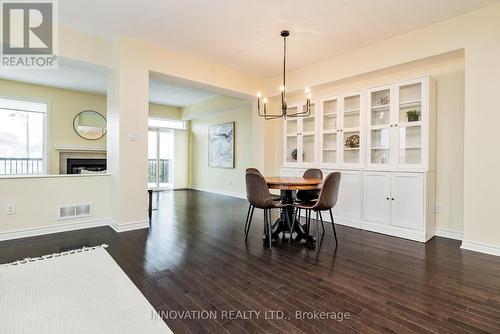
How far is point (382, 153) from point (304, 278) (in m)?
2.50

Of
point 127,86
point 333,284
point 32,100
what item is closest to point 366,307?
point 333,284

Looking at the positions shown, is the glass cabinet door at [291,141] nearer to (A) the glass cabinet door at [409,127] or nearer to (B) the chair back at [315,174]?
(B) the chair back at [315,174]

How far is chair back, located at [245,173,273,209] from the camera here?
2.98m

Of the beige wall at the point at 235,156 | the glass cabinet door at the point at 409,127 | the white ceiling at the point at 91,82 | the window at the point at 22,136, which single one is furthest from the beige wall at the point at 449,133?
the window at the point at 22,136

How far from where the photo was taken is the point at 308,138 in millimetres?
4848

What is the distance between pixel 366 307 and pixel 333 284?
0.36 m

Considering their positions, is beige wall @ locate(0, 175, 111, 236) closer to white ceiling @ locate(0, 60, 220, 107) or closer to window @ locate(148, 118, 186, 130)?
white ceiling @ locate(0, 60, 220, 107)

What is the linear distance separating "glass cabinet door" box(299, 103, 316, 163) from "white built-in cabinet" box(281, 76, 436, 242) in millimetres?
37

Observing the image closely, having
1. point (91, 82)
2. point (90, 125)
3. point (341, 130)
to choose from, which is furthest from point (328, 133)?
point (90, 125)

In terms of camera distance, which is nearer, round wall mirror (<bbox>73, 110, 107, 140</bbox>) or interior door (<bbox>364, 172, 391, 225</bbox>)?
interior door (<bbox>364, 172, 391, 225</bbox>)

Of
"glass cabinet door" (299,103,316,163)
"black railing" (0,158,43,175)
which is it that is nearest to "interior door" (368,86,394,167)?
"glass cabinet door" (299,103,316,163)

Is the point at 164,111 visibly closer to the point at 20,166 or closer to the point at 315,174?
the point at 20,166
